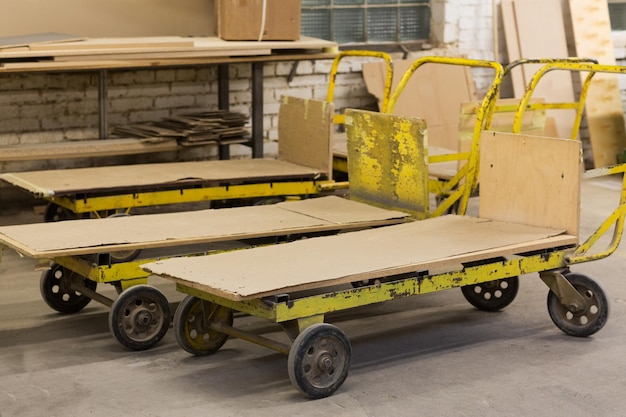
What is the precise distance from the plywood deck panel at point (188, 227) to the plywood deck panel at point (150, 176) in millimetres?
658

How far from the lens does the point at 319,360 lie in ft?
14.3

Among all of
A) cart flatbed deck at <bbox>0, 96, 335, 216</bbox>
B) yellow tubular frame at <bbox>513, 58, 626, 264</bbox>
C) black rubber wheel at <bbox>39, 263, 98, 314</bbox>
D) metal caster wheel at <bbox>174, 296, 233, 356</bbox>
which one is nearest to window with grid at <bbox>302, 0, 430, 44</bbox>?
cart flatbed deck at <bbox>0, 96, 335, 216</bbox>

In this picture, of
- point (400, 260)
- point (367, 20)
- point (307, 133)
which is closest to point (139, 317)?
point (400, 260)

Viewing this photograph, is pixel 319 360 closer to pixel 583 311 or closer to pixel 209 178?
pixel 583 311

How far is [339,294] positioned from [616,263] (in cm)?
264

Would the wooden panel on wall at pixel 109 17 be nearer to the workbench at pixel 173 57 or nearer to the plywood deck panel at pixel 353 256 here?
the workbench at pixel 173 57

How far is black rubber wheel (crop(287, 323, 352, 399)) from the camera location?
170 inches

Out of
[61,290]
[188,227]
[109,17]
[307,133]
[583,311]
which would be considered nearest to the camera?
[583,311]

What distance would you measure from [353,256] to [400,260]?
22 cm

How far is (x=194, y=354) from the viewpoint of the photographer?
16.1 feet

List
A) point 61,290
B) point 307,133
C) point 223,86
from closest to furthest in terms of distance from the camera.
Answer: point 61,290, point 307,133, point 223,86

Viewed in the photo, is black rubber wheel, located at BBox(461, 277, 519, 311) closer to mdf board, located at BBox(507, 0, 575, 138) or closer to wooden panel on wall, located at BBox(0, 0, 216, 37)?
wooden panel on wall, located at BBox(0, 0, 216, 37)

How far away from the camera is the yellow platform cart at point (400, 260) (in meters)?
4.38

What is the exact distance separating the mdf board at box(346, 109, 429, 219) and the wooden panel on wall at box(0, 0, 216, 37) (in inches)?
96.6
